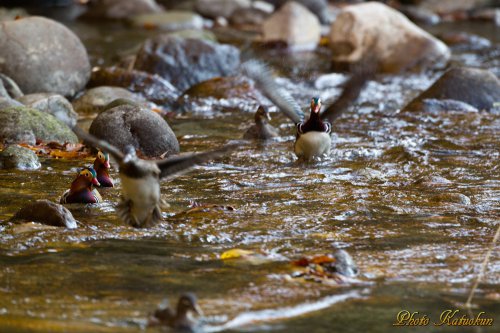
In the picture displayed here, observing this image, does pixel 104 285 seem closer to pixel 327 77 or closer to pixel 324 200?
pixel 324 200

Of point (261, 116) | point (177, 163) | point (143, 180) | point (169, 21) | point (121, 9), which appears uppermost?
point (177, 163)

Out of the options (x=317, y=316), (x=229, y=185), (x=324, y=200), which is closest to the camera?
(x=317, y=316)

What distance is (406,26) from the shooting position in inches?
590

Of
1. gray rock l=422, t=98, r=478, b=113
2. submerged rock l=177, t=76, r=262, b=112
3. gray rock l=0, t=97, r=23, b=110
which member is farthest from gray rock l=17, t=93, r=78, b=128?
gray rock l=422, t=98, r=478, b=113

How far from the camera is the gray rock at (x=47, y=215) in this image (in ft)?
18.2

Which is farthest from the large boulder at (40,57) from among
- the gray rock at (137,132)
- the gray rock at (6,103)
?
the gray rock at (137,132)

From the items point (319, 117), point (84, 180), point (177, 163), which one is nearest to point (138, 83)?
point (319, 117)

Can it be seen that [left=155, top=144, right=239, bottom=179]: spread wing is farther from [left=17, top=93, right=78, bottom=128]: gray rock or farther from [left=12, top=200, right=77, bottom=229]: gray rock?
[left=17, top=93, right=78, bottom=128]: gray rock

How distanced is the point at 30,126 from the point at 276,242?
3830 mm

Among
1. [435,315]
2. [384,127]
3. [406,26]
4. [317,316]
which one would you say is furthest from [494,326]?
[406,26]

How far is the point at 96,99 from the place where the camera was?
34.1ft

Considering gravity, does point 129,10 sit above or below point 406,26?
below

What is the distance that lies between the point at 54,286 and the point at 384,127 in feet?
20.2

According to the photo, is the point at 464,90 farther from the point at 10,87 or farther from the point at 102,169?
the point at 102,169
